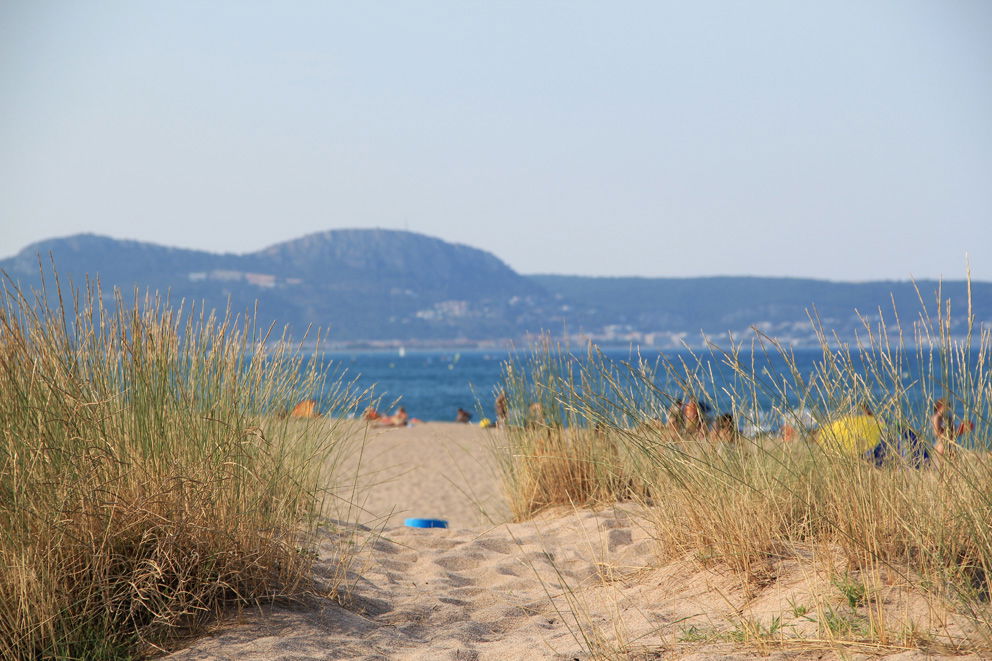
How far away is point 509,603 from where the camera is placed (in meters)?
3.08

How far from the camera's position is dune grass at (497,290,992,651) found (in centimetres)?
231

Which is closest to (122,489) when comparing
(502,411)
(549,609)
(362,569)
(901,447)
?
(362,569)

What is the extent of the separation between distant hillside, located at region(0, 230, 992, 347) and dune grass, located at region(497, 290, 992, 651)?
257ft

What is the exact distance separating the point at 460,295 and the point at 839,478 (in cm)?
12520

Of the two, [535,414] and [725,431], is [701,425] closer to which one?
[725,431]

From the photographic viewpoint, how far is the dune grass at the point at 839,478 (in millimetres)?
2309

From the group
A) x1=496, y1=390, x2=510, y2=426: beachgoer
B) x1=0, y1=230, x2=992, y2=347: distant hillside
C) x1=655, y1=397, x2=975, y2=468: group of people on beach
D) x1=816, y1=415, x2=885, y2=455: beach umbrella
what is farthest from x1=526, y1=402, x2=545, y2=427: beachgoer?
x1=0, y1=230, x2=992, y2=347: distant hillside

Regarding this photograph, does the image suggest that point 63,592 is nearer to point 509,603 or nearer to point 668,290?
point 509,603

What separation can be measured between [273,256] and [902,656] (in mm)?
144257

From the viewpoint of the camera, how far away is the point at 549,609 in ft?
9.76

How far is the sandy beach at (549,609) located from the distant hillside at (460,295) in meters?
77.9

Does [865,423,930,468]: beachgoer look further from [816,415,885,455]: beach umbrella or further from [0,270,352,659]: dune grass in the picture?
[0,270,352,659]: dune grass

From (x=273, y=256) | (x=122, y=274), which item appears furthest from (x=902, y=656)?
(x=273, y=256)

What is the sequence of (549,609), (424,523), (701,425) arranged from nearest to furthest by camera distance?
(549,609)
(701,425)
(424,523)
